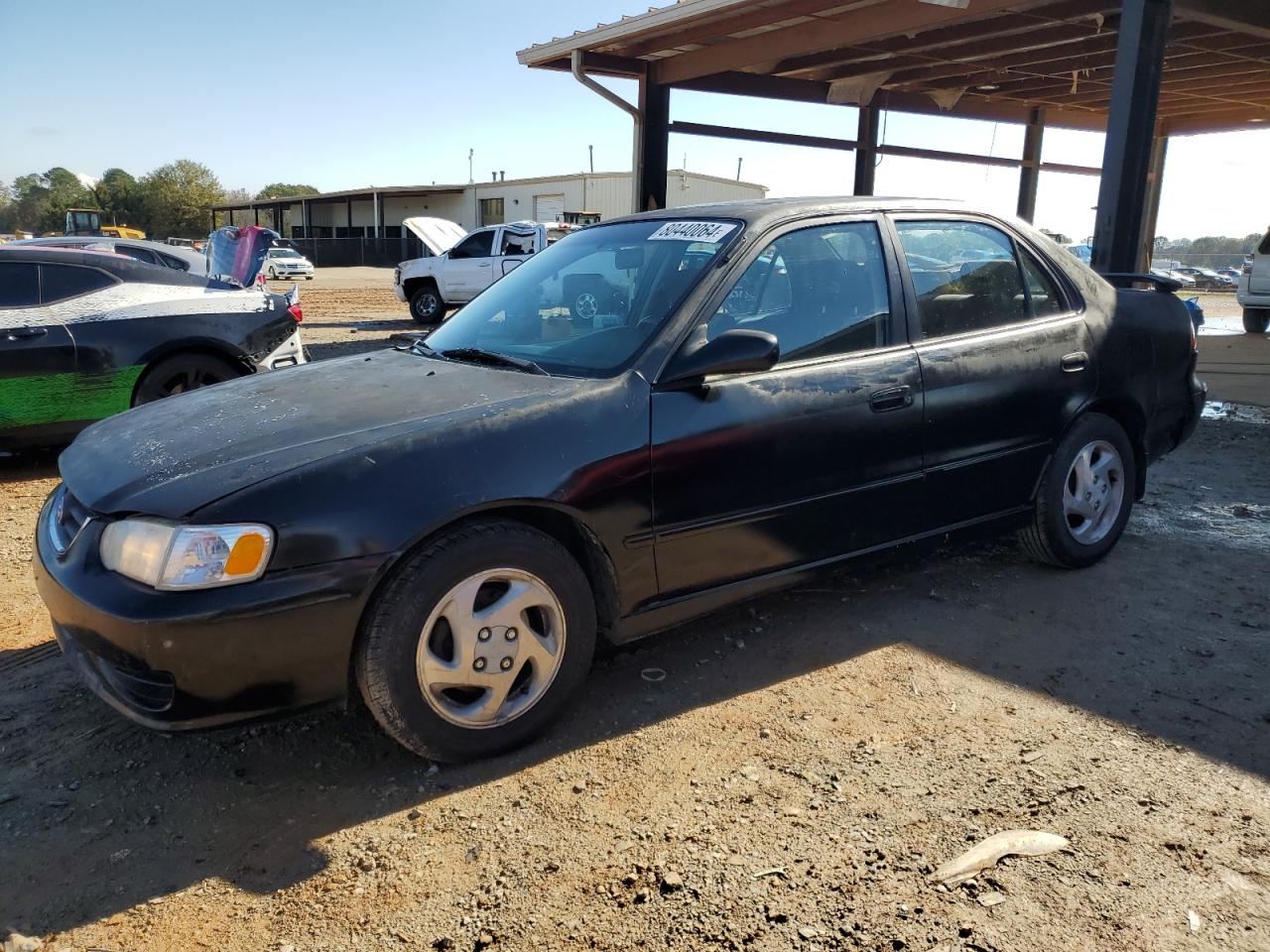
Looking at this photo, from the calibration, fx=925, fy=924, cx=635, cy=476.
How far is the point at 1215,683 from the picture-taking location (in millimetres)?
3264

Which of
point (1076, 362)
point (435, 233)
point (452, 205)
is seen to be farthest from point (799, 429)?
point (452, 205)

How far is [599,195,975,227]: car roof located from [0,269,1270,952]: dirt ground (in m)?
1.61

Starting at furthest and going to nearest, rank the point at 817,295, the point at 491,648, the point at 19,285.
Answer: the point at 19,285
the point at 817,295
the point at 491,648

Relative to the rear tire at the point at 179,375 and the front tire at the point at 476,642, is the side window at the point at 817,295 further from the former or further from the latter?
the rear tire at the point at 179,375

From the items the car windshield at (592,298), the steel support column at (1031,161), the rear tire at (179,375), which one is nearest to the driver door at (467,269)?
the steel support column at (1031,161)

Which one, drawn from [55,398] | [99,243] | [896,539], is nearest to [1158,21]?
[896,539]

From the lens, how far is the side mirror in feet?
9.55

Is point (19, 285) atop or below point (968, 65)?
below

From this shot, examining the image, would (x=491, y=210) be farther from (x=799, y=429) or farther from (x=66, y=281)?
(x=799, y=429)

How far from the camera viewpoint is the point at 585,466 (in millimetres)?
2783

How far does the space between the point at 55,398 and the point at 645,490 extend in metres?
→ 4.86

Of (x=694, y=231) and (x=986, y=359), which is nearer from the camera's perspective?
(x=694, y=231)

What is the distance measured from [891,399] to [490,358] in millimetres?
1499

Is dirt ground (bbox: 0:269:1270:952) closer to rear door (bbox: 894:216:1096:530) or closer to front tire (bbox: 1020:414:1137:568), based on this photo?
front tire (bbox: 1020:414:1137:568)
